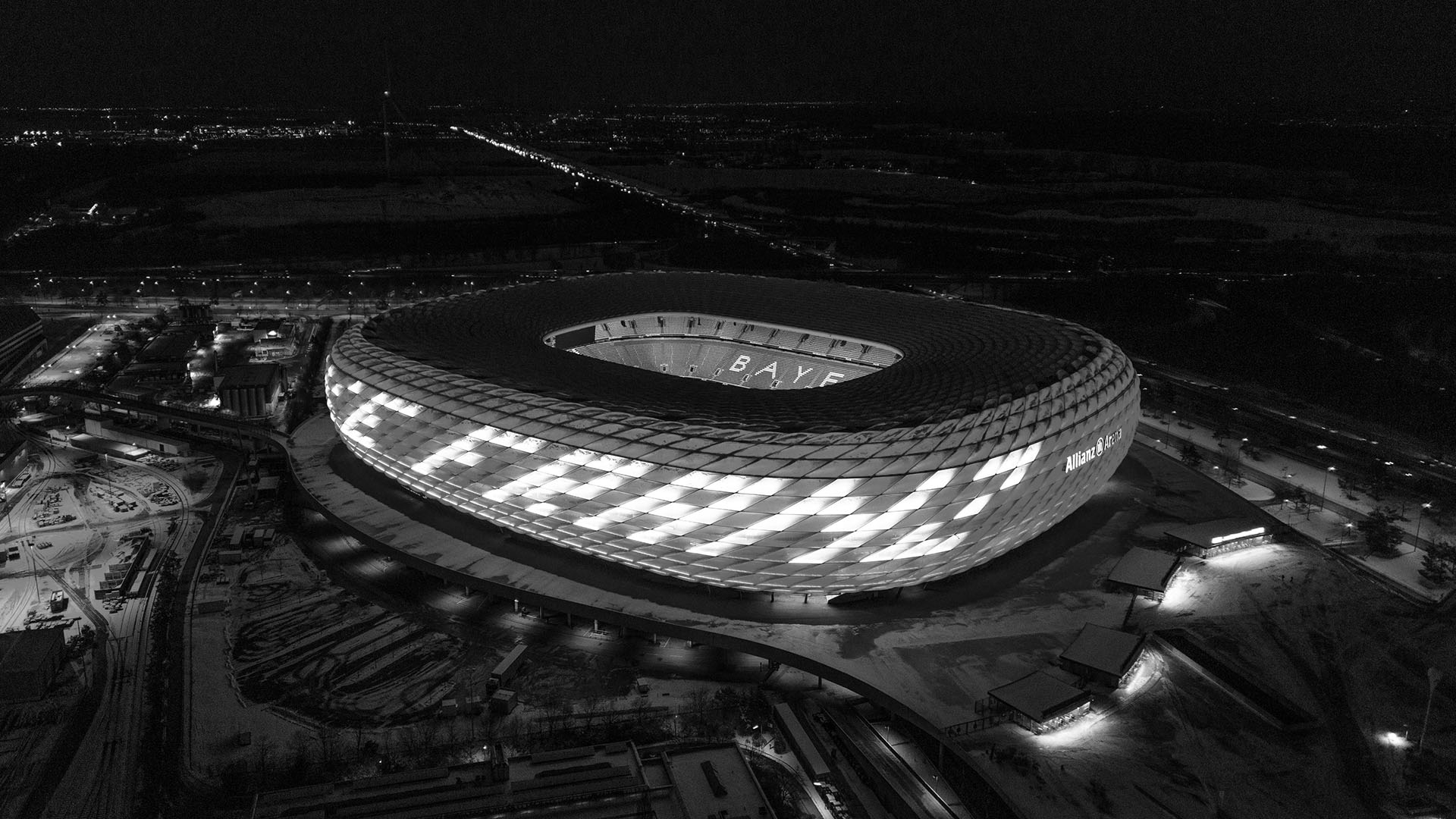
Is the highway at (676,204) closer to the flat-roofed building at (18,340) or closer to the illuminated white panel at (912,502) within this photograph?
the flat-roofed building at (18,340)

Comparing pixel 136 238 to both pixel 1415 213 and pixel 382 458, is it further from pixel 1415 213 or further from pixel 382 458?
pixel 1415 213

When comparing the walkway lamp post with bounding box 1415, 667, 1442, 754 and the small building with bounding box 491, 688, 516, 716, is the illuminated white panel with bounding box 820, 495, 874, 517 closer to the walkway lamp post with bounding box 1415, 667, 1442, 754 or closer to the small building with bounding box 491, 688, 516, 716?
the small building with bounding box 491, 688, 516, 716

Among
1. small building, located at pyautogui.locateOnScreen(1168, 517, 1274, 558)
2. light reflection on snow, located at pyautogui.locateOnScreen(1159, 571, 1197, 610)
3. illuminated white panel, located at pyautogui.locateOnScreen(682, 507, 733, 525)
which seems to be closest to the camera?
illuminated white panel, located at pyautogui.locateOnScreen(682, 507, 733, 525)

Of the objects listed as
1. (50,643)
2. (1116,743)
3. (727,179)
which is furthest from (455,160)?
(1116,743)

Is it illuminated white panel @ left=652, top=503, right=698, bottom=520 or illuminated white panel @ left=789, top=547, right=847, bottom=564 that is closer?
illuminated white panel @ left=652, top=503, right=698, bottom=520

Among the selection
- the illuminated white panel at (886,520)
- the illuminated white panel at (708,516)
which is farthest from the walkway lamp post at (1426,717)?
the illuminated white panel at (708,516)

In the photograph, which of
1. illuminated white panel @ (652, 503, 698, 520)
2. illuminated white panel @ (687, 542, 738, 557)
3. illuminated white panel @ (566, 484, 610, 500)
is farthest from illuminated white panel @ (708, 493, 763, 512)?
illuminated white panel @ (566, 484, 610, 500)
